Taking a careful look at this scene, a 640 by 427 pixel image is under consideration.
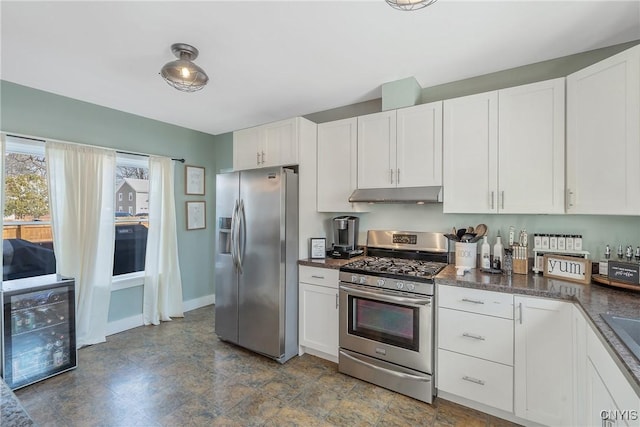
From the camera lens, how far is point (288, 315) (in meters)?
2.81

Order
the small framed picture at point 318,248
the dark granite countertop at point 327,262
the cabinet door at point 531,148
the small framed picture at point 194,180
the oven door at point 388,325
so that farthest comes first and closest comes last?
the small framed picture at point 194,180, the small framed picture at point 318,248, the dark granite countertop at point 327,262, the oven door at point 388,325, the cabinet door at point 531,148

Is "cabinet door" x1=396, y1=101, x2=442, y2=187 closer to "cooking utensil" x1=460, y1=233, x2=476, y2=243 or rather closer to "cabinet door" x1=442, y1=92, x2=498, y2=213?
"cabinet door" x1=442, y1=92, x2=498, y2=213

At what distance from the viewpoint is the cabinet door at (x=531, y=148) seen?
2.06m

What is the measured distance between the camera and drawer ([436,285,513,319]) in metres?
1.93

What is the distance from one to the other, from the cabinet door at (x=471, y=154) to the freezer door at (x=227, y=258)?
2.02 metres

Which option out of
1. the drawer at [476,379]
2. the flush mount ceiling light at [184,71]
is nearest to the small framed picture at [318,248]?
the drawer at [476,379]

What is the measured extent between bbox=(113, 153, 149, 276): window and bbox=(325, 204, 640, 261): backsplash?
2.44 meters

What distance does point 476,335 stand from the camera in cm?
Result: 203

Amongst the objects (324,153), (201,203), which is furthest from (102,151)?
(324,153)

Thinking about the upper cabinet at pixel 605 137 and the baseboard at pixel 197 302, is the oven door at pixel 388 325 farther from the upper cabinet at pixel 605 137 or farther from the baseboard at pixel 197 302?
the baseboard at pixel 197 302

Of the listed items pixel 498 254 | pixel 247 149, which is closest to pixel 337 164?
pixel 247 149

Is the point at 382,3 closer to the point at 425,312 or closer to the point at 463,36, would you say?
the point at 463,36

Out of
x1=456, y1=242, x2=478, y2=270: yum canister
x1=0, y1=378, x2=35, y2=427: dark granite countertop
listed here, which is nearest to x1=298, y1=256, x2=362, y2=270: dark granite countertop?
x1=456, y1=242, x2=478, y2=270: yum canister

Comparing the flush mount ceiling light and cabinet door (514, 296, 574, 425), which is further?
the flush mount ceiling light
